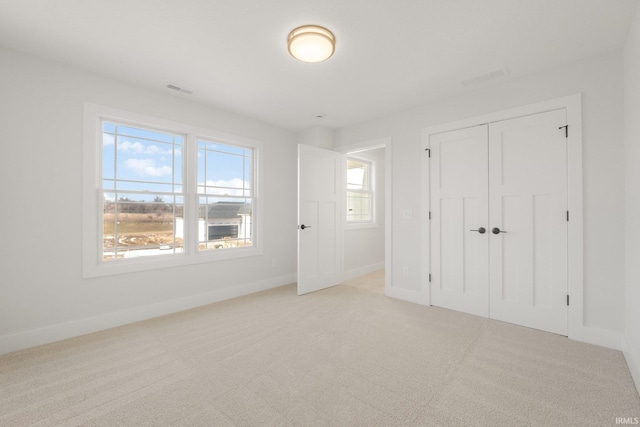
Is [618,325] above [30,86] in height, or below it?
below

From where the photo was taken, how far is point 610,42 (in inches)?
89.3

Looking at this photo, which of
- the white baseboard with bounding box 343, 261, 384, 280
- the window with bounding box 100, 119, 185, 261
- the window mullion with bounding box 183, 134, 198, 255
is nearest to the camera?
the window with bounding box 100, 119, 185, 261

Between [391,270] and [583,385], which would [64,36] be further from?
[583,385]

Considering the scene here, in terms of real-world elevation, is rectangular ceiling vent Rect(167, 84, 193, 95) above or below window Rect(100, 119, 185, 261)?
above

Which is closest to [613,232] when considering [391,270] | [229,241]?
[391,270]

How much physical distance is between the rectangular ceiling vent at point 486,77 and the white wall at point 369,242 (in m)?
2.58

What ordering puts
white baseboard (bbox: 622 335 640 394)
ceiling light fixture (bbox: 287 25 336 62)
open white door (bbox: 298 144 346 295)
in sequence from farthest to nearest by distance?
open white door (bbox: 298 144 346 295) → ceiling light fixture (bbox: 287 25 336 62) → white baseboard (bbox: 622 335 640 394)

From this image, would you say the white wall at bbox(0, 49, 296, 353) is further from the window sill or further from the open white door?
the open white door

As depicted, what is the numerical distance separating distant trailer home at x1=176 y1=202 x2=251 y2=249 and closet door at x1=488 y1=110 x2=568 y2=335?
→ 10.9 ft

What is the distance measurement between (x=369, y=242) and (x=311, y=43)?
4007 mm

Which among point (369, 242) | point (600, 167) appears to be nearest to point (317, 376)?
point (600, 167)

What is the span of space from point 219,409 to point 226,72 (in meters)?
2.91

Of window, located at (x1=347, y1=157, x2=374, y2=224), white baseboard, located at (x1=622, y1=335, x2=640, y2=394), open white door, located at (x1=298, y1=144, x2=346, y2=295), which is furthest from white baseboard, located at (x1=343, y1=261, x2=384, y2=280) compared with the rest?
white baseboard, located at (x1=622, y1=335, x2=640, y2=394)

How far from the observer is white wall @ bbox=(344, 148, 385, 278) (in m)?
5.02
